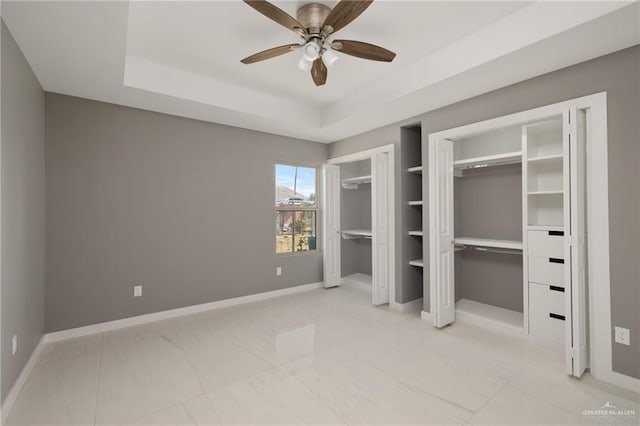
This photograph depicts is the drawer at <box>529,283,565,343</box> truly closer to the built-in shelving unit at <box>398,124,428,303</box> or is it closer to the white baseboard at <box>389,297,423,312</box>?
the built-in shelving unit at <box>398,124,428,303</box>

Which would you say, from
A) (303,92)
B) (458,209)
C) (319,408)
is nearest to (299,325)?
(319,408)

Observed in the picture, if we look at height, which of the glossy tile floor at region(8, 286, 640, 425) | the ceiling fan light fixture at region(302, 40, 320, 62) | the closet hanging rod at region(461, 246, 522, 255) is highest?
the ceiling fan light fixture at region(302, 40, 320, 62)

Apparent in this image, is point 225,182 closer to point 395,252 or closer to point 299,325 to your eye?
point 299,325

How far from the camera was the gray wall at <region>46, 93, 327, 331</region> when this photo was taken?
10.2ft

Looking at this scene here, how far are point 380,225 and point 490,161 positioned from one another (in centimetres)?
157

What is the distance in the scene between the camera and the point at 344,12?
1.88m

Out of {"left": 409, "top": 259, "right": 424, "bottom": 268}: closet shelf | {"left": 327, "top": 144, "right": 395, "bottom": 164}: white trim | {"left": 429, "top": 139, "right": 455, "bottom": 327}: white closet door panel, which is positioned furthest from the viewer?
{"left": 327, "top": 144, "right": 395, "bottom": 164}: white trim

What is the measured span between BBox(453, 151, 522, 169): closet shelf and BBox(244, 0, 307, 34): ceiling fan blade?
2378 millimetres

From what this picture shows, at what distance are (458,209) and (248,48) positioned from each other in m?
3.28

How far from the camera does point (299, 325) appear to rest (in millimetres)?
3451

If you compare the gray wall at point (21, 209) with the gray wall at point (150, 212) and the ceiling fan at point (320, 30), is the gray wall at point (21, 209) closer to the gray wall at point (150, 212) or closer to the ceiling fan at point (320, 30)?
the gray wall at point (150, 212)

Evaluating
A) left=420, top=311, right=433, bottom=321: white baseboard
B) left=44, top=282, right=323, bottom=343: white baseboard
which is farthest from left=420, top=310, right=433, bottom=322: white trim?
left=44, top=282, right=323, bottom=343: white baseboard

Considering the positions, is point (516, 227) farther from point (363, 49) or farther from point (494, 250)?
point (363, 49)

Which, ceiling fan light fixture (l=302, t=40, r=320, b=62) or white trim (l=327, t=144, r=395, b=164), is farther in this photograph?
white trim (l=327, t=144, r=395, b=164)
